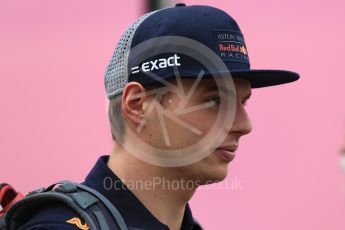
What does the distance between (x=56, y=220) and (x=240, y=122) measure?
0.51 meters

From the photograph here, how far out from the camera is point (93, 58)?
3.32m

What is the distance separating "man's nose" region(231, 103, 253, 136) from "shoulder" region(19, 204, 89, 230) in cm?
45

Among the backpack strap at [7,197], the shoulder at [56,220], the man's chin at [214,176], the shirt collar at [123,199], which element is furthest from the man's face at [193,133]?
the backpack strap at [7,197]

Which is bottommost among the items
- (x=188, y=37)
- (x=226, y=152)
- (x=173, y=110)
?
(x=226, y=152)

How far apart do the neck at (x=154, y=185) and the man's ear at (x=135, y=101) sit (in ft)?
0.33

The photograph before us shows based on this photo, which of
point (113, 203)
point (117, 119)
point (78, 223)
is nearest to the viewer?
point (78, 223)

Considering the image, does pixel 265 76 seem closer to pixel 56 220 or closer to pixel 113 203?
pixel 113 203

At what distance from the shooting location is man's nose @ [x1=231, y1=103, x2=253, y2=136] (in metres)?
2.00

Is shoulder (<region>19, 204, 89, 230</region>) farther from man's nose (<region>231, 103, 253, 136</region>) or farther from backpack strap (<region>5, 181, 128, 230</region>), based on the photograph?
man's nose (<region>231, 103, 253, 136</region>)

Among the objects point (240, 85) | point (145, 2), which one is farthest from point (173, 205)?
point (145, 2)

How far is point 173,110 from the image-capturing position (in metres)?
1.97

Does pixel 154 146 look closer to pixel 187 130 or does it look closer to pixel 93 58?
pixel 187 130

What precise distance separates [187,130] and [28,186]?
1.47 m

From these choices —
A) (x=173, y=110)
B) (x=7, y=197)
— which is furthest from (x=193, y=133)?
(x=7, y=197)
